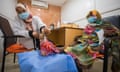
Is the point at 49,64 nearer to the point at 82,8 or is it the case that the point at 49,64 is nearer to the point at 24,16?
the point at 24,16

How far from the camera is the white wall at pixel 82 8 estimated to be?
2207 millimetres

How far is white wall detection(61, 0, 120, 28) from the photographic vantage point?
221 centimetres

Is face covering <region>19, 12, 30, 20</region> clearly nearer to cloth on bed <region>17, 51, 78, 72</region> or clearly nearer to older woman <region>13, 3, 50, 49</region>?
older woman <region>13, 3, 50, 49</region>

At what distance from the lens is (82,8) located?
309 cm

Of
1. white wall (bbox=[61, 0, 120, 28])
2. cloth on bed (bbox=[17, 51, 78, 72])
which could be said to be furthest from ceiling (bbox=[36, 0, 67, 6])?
cloth on bed (bbox=[17, 51, 78, 72])

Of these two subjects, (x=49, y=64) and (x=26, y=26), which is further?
(x=26, y=26)

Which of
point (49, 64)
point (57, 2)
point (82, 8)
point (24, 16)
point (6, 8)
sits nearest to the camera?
point (49, 64)

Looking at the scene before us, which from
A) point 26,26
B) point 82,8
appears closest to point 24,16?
point 26,26

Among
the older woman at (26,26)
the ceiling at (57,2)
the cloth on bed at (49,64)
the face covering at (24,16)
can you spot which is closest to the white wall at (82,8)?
the ceiling at (57,2)

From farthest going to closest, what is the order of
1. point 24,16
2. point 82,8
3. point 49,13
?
1. point 49,13
2. point 82,8
3. point 24,16

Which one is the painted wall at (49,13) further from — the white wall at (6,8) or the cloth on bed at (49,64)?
the cloth on bed at (49,64)

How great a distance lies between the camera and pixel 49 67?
0.69 m

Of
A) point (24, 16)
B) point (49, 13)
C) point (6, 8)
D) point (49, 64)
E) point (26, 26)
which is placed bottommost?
point (49, 64)

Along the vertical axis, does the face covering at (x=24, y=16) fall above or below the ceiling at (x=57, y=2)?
below
